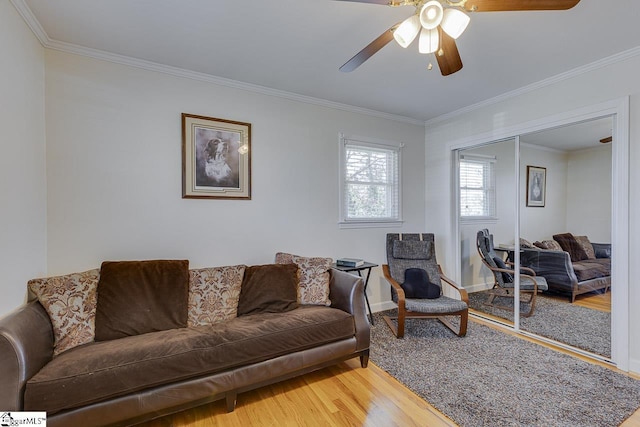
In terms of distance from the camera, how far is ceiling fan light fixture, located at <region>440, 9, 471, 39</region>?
54.3 inches

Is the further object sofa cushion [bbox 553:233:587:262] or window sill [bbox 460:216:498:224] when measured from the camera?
window sill [bbox 460:216:498:224]

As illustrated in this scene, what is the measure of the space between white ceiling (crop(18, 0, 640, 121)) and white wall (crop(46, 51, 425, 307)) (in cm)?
26

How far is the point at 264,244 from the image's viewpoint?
10.2 ft

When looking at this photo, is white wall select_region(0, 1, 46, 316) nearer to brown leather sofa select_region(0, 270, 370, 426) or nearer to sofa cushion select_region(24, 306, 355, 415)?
brown leather sofa select_region(0, 270, 370, 426)

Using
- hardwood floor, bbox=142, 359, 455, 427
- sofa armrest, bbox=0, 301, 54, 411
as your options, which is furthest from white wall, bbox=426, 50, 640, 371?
sofa armrest, bbox=0, 301, 54, 411

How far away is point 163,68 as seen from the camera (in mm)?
2639

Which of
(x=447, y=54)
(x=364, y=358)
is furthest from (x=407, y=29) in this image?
(x=364, y=358)

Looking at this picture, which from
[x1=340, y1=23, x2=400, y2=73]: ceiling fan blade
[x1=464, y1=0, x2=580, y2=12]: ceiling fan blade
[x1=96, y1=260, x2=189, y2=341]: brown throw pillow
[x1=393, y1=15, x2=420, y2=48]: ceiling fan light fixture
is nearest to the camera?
[x1=464, y1=0, x2=580, y2=12]: ceiling fan blade

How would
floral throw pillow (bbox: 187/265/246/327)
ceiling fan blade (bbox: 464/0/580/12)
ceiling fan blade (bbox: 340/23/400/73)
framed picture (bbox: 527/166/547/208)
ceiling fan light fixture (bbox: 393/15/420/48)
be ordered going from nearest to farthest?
ceiling fan blade (bbox: 464/0/580/12), ceiling fan light fixture (bbox: 393/15/420/48), ceiling fan blade (bbox: 340/23/400/73), floral throw pillow (bbox: 187/265/246/327), framed picture (bbox: 527/166/547/208)

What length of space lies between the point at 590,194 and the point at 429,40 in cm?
238

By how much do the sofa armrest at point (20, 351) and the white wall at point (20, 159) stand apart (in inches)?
8.1

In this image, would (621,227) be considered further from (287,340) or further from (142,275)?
(142,275)

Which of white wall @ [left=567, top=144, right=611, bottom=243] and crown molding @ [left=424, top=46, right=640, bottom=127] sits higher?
crown molding @ [left=424, top=46, right=640, bottom=127]

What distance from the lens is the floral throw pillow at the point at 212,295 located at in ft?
7.53
